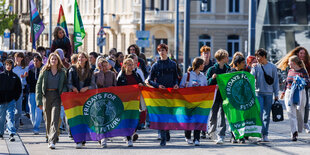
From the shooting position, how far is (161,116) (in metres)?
12.9

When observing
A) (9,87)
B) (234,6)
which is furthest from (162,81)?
(234,6)

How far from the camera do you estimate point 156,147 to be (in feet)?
41.1

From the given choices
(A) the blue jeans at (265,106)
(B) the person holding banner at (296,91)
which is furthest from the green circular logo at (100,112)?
(B) the person holding banner at (296,91)

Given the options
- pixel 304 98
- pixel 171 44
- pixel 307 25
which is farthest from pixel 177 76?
pixel 171 44

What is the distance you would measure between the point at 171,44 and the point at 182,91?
4516 centimetres

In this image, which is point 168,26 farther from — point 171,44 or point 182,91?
point 182,91

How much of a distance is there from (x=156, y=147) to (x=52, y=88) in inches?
81.3

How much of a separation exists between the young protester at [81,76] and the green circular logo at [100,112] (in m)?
0.27

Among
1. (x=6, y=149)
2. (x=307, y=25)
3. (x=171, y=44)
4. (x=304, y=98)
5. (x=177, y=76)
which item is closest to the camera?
(x=6, y=149)

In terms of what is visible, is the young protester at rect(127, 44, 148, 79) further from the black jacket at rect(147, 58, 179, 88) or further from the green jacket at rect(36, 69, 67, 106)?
the green jacket at rect(36, 69, 67, 106)

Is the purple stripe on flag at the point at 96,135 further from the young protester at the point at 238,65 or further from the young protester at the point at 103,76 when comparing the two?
the young protester at the point at 238,65

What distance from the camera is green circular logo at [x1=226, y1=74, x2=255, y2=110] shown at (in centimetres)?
1300

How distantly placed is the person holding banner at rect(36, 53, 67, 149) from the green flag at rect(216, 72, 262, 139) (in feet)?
9.13

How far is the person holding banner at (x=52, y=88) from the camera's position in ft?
41.3
